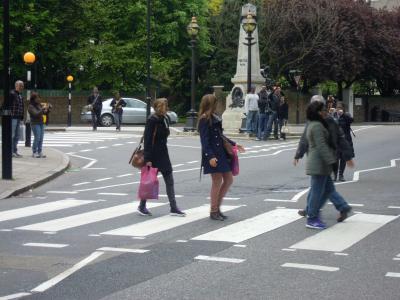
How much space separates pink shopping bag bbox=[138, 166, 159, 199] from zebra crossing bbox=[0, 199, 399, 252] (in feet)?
1.12

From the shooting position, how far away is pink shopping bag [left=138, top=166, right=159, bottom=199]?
11430 mm

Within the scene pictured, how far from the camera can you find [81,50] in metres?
47.1

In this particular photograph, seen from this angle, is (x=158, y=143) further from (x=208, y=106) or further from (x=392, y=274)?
(x=392, y=274)

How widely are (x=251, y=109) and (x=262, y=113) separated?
504 mm

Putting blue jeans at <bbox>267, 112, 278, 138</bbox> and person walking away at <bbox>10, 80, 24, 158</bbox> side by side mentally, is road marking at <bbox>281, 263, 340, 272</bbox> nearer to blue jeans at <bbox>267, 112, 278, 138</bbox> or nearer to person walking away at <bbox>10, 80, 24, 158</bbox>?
person walking away at <bbox>10, 80, 24, 158</bbox>

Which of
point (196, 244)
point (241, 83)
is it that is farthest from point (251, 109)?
point (196, 244)

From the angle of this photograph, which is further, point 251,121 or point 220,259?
point 251,121

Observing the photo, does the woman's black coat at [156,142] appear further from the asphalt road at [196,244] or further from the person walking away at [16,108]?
the person walking away at [16,108]

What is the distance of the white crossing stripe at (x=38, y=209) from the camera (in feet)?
38.5

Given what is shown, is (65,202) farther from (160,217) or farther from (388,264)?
(388,264)

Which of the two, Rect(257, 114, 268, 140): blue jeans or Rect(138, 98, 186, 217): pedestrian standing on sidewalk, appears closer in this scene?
Rect(138, 98, 186, 217): pedestrian standing on sidewalk

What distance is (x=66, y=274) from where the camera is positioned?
25.5ft

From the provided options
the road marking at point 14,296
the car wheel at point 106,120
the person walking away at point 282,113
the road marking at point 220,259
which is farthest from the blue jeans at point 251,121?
the road marking at point 14,296

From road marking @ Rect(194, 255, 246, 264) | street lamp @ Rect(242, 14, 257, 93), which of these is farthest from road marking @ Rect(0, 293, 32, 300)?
street lamp @ Rect(242, 14, 257, 93)
